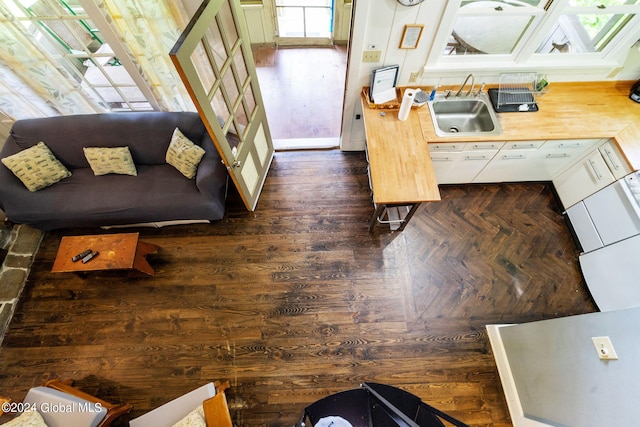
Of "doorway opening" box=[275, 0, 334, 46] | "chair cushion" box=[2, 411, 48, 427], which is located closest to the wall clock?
"doorway opening" box=[275, 0, 334, 46]

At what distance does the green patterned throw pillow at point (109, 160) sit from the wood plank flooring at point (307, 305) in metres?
0.66

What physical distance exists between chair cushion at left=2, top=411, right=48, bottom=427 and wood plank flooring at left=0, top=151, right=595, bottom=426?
1.44ft

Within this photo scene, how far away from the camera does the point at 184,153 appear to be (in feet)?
8.55

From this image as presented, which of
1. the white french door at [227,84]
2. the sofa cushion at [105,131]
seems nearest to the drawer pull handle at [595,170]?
the white french door at [227,84]

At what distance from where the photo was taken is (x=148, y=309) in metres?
2.49

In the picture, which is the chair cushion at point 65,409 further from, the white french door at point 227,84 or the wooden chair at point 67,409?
the white french door at point 227,84

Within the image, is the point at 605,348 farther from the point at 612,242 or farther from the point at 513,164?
the point at 513,164

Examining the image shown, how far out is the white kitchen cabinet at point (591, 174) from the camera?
231 cm

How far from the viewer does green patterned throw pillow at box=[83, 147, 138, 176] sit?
2.67 m

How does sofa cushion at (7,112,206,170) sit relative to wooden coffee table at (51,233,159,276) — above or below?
above

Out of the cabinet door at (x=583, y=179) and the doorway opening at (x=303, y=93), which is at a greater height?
the doorway opening at (x=303, y=93)

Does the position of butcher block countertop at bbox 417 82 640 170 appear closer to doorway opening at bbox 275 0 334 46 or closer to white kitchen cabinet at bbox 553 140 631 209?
white kitchen cabinet at bbox 553 140 631 209

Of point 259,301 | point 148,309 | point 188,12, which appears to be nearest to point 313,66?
point 188,12

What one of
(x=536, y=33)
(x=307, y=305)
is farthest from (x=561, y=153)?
(x=307, y=305)
